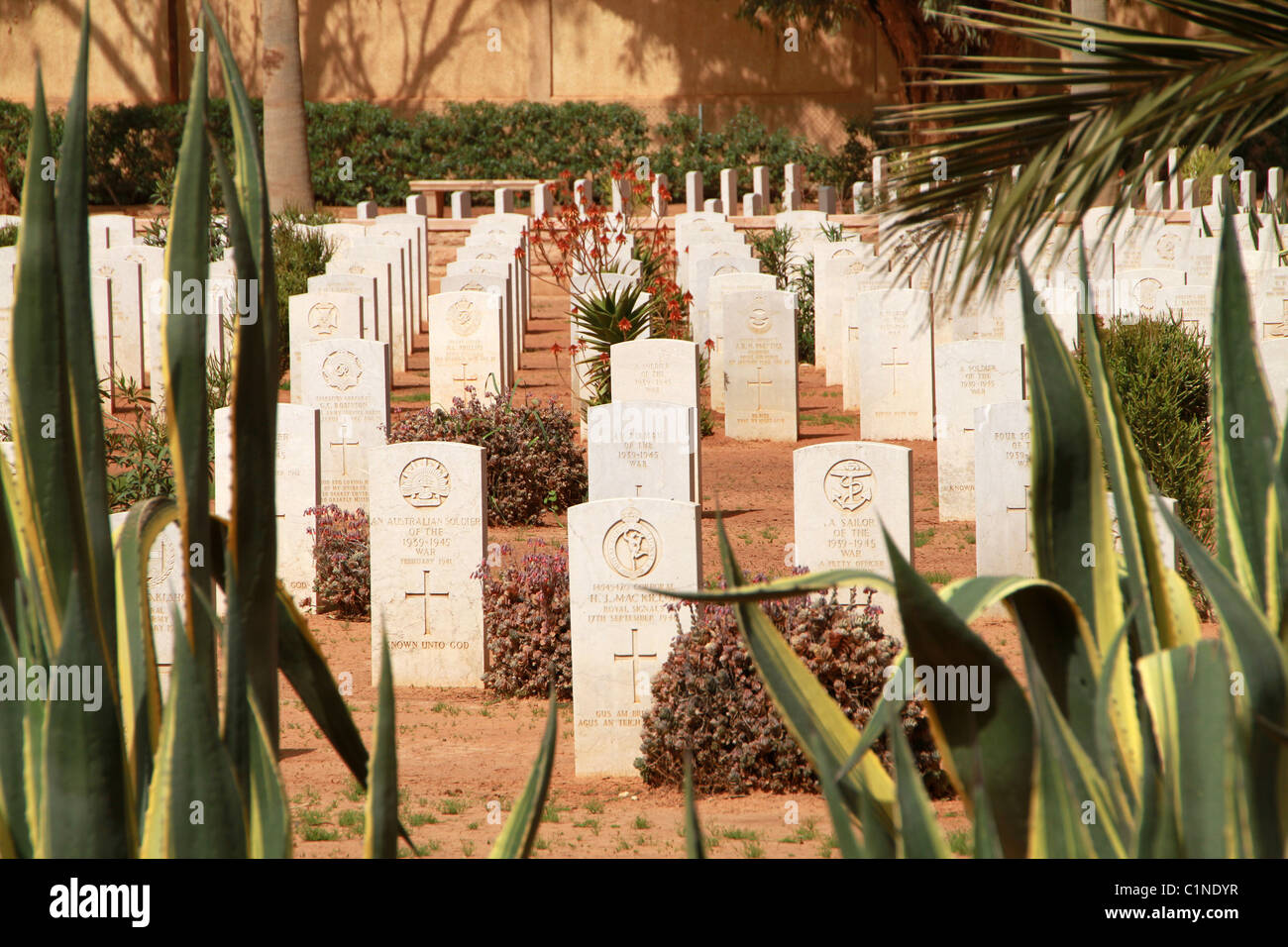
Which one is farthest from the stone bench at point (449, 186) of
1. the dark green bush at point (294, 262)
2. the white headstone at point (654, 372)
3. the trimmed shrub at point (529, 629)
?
the trimmed shrub at point (529, 629)

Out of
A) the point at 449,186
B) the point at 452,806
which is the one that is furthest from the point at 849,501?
the point at 449,186

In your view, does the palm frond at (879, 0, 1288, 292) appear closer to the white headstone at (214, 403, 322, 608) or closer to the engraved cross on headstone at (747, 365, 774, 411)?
the white headstone at (214, 403, 322, 608)

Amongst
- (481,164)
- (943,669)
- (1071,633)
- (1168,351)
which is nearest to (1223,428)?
(1071,633)

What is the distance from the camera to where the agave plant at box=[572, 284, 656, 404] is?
10500 millimetres

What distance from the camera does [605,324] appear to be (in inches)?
420

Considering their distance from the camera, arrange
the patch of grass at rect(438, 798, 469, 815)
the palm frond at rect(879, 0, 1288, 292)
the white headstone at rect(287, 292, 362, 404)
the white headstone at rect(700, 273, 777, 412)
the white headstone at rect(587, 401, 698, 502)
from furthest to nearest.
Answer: the white headstone at rect(700, 273, 777, 412)
the white headstone at rect(287, 292, 362, 404)
the white headstone at rect(587, 401, 698, 502)
the patch of grass at rect(438, 798, 469, 815)
the palm frond at rect(879, 0, 1288, 292)

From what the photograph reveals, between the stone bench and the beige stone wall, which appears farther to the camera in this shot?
the beige stone wall

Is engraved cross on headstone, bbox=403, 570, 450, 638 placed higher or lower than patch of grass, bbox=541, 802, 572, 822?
higher

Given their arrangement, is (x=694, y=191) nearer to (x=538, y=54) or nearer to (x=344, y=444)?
(x=538, y=54)

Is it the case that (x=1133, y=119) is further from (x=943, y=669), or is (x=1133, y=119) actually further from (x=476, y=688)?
(x=476, y=688)

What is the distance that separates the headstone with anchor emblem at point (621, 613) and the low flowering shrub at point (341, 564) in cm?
203

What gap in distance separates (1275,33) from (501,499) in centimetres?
600

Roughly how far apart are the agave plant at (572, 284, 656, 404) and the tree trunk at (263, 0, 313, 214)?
8.89 meters

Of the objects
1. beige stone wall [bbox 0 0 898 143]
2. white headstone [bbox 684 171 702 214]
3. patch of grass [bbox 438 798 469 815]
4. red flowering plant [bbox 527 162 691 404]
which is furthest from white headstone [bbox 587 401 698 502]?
beige stone wall [bbox 0 0 898 143]
